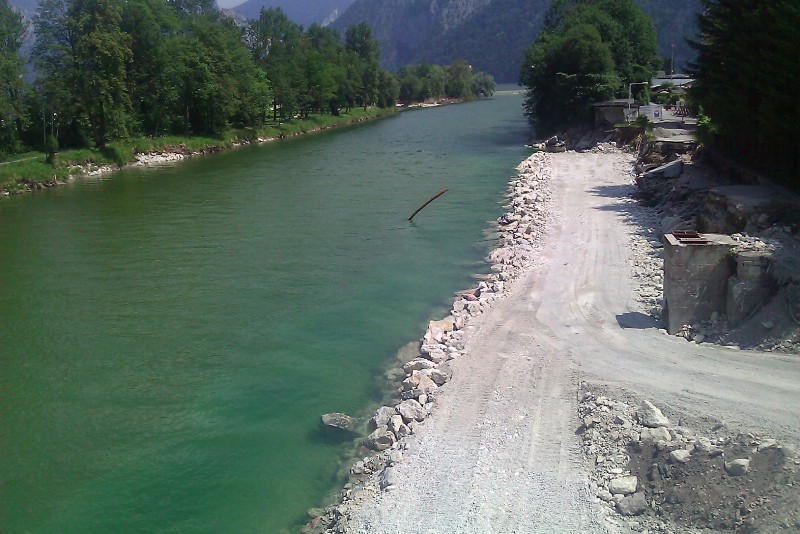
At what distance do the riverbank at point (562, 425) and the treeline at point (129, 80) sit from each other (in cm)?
3790

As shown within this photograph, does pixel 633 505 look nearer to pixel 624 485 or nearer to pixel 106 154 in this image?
pixel 624 485

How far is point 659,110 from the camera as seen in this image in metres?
47.2

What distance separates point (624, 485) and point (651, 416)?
4.70 feet

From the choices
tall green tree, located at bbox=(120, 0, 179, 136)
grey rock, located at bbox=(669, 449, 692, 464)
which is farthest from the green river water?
tall green tree, located at bbox=(120, 0, 179, 136)

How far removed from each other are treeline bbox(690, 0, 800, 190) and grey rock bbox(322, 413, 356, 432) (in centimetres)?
1366

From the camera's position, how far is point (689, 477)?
26.6ft

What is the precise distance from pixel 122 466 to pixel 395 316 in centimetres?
725

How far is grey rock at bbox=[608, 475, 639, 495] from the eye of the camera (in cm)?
836

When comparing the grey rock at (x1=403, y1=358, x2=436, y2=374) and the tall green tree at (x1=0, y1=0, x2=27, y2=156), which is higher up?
the tall green tree at (x1=0, y1=0, x2=27, y2=156)

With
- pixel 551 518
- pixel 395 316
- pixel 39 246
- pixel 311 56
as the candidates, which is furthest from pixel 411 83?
pixel 551 518

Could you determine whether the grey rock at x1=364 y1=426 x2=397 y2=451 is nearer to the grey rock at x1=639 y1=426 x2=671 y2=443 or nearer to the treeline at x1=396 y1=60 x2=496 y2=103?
the grey rock at x1=639 y1=426 x2=671 y2=443

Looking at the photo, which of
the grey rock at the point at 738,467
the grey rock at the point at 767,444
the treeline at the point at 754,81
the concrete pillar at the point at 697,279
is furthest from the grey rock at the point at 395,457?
the treeline at the point at 754,81

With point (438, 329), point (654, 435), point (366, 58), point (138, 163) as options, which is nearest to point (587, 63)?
point (138, 163)

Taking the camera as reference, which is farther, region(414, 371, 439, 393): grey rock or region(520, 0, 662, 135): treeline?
region(520, 0, 662, 135): treeline
